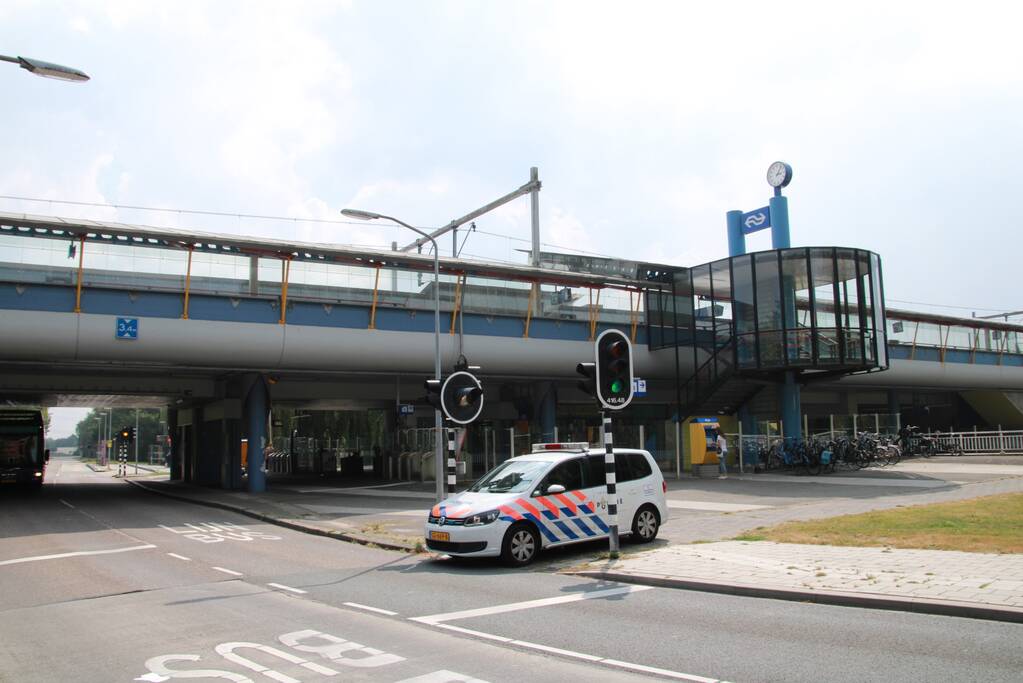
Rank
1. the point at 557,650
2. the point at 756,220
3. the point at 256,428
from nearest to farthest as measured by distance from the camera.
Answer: the point at 557,650 < the point at 256,428 < the point at 756,220

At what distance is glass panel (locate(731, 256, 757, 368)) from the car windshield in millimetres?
18971

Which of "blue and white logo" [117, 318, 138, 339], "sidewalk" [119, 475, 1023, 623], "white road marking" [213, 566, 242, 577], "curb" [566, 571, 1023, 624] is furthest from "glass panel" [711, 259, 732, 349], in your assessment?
"white road marking" [213, 566, 242, 577]

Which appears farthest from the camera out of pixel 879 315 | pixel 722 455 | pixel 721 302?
pixel 721 302

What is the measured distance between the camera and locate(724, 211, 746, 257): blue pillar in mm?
35438

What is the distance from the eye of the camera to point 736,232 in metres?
35.6

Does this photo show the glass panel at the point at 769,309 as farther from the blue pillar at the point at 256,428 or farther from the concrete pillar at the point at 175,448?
→ the concrete pillar at the point at 175,448

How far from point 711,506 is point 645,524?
248 inches

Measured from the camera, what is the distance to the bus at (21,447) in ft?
104

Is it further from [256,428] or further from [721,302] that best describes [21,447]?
[721,302]

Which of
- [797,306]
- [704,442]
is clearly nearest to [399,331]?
[704,442]

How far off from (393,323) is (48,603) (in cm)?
1762

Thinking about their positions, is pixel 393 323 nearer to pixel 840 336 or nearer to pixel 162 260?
pixel 162 260

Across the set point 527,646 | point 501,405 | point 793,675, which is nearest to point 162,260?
point 501,405

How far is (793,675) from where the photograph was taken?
238 inches
